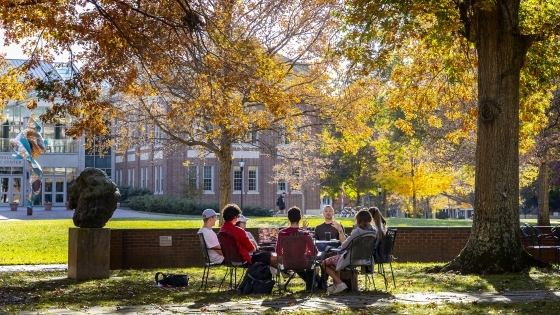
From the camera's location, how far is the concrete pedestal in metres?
16.1

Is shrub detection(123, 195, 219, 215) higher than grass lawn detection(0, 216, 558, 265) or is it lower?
higher

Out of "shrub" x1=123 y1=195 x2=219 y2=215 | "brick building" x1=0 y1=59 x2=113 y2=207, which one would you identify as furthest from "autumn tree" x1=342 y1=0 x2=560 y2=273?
"brick building" x1=0 y1=59 x2=113 y2=207

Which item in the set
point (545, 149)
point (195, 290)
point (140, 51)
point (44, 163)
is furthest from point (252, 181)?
point (195, 290)

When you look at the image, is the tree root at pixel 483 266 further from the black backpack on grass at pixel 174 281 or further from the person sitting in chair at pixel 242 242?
the black backpack on grass at pixel 174 281

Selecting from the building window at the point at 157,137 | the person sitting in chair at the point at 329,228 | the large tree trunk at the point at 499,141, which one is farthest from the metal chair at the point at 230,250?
the building window at the point at 157,137

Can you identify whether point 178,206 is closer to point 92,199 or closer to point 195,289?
point 92,199

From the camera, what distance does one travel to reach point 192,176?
6134 cm

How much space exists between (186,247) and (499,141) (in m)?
6.93

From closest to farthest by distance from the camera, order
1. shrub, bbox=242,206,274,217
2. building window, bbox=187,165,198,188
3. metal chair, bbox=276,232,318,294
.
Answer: metal chair, bbox=276,232,318,294 < shrub, bbox=242,206,274,217 < building window, bbox=187,165,198,188

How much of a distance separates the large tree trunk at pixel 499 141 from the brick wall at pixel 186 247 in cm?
381

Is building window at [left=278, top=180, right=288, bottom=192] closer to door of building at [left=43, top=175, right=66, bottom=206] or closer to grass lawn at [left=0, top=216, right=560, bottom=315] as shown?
door of building at [left=43, top=175, right=66, bottom=206]

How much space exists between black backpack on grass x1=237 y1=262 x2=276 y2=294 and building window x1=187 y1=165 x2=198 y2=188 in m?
47.2

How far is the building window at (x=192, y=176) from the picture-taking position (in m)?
60.6

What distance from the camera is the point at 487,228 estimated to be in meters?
17.1
